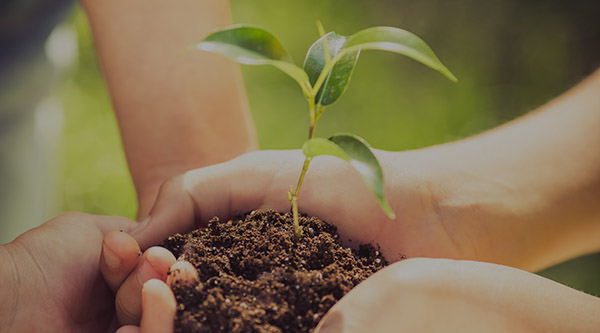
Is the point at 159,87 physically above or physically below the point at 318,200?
above

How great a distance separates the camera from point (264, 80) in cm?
339

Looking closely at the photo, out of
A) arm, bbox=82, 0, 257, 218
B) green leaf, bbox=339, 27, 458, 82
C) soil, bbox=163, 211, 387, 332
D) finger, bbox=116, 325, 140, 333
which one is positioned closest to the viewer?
green leaf, bbox=339, 27, 458, 82

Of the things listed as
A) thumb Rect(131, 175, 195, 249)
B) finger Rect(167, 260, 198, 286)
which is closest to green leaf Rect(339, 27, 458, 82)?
finger Rect(167, 260, 198, 286)

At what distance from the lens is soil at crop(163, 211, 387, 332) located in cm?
98

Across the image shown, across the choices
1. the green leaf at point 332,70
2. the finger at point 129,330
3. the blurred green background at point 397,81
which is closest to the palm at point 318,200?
the finger at point 129,330

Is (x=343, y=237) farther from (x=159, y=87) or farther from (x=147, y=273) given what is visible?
(x=159, y=87)

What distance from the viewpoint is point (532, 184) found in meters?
1.62

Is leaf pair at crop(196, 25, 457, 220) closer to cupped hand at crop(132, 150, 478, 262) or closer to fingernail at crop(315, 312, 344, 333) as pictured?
fingernail at crop(315, 312, 344, 333)

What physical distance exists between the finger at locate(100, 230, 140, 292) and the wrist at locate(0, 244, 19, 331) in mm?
199

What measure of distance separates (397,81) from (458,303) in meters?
2.47

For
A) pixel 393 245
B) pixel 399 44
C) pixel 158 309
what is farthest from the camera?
pixel 393 245

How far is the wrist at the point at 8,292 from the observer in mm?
1180

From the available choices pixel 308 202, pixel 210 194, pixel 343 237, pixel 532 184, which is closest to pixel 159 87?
pixel 210 194

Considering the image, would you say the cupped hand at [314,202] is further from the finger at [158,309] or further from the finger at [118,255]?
the finger at [158,309]
